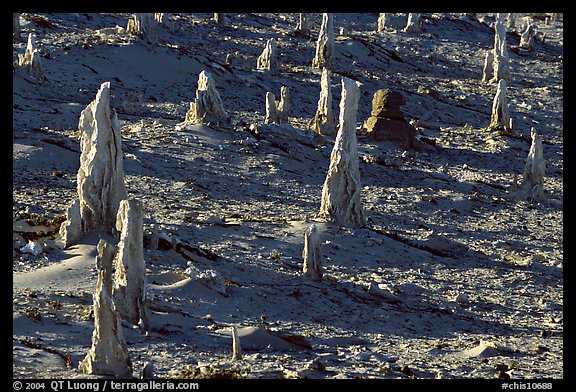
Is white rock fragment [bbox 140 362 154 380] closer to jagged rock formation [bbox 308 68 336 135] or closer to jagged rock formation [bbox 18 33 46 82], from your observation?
jagged rock formation [bbox 308 68 336 135]

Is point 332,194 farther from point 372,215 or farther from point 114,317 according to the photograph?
point 114,317

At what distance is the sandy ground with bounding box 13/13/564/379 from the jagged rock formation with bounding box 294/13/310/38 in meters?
0.92

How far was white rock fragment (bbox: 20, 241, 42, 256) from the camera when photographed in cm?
2188

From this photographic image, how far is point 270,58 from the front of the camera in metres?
47.1

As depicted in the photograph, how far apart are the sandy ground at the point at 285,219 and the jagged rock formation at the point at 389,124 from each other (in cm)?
93

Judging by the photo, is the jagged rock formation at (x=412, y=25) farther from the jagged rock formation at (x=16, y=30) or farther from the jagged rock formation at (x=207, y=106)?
the jagged rock formation at (x=207, y=106)

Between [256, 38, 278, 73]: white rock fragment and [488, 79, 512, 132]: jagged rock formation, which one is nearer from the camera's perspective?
[488, 79, 512, 132]: jagged rock formation

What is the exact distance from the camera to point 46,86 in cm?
3947

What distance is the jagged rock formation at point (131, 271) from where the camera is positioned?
18.8m

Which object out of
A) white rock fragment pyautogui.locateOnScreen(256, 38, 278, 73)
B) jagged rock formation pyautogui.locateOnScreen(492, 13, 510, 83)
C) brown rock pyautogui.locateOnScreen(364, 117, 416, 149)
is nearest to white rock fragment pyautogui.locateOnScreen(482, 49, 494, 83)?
jagged rock formation pyautogui.locateOnScreen(492, 13, 510, 83)

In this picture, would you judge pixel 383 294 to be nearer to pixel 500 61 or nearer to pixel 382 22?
pixel 500 61

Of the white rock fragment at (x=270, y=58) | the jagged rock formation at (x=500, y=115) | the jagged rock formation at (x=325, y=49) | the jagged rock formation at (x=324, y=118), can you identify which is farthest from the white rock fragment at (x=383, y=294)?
the jagged rock formation at (x=325, y=49)
